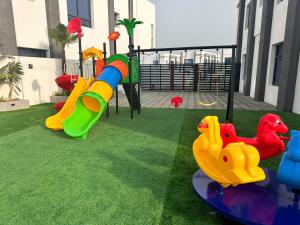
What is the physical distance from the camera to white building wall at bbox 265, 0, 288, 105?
9.30m

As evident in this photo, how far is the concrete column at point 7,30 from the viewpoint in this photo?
32.4 ft

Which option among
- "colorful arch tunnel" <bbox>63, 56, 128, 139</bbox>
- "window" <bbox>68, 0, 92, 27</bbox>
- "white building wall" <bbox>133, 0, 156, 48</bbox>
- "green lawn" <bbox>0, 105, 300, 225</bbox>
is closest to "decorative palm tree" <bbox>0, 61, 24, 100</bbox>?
"green lawn" <bbox>0, 105, 300, 225</bbox>

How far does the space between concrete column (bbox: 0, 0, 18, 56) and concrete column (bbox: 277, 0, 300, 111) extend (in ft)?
37.8

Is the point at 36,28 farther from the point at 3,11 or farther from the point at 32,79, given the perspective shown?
the point at 32,79

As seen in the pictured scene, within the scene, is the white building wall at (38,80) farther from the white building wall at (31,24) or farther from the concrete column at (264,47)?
the concrete column at (264,47)

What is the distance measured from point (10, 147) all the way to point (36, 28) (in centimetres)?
913

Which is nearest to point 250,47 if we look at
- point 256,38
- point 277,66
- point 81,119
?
point 256,38

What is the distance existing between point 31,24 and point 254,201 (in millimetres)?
12662

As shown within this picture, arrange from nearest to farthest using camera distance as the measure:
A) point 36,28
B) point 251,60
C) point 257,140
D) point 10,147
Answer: point 257,140 < point 10,147 < point 36,28 < point 251,60

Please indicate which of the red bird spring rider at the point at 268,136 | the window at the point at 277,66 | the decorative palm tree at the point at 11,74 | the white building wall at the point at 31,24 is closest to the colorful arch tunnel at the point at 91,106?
the red bird spring rider at the point at 268,136

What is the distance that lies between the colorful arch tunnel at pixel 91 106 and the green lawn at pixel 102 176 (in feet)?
0.86

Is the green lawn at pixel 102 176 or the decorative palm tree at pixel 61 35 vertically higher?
the decorative palm tree at pixel 61 35

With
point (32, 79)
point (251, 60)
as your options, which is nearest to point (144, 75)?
point (251, 60)

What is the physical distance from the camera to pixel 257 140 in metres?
3.21
